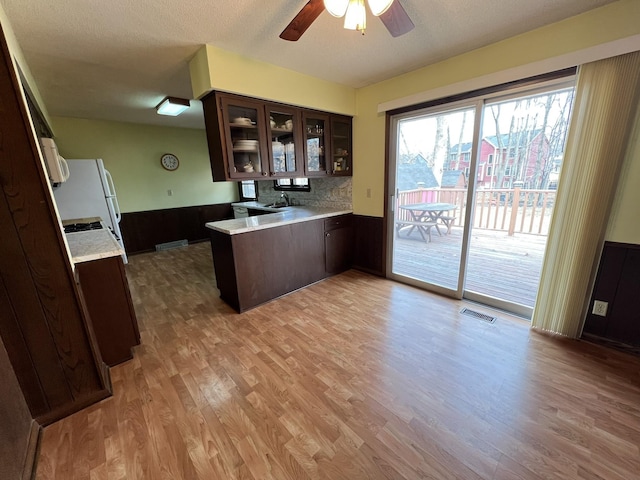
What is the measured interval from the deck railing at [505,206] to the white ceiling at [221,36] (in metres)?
1.82

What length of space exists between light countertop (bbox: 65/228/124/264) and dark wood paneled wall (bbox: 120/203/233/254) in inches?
104

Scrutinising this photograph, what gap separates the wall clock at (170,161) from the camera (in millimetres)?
4864

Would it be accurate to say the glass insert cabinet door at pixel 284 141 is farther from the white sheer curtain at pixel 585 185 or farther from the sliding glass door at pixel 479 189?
the white sheer curtain at pixel 585 185

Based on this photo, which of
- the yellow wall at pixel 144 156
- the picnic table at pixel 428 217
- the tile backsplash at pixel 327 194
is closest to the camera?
the tile backsplash at pixel 327 194

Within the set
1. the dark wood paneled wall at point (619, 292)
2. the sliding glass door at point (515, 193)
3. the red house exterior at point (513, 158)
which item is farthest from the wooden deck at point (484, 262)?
the red house exterior at point (513, 158)

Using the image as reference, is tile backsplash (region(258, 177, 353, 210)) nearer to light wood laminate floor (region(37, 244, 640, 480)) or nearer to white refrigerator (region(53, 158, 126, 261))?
light wood laminate floor (region(37, 244, 640, 480))

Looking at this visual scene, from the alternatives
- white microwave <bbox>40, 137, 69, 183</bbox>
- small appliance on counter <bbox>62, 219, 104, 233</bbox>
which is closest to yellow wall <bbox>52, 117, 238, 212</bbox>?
small appliance on counter <bbox>62, 219, 104, 233</bbox>

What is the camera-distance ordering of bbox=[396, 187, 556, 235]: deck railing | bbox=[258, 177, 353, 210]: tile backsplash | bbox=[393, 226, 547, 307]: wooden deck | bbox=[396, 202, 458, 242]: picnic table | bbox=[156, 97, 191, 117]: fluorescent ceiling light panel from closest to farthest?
1. bbox=[393, 226, 547, 307]: wooden deck
2. bbox=[156, 97, 191, 117]: fluorescent ceiling light panel
3. bbox=[258, 177, 353, 210]: tile backsplash
4. bbox=[396, 187, 556, 235]: deck railing
5. bbox=[396, 202, 458, 242]: picnic table

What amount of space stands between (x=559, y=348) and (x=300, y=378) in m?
1.99

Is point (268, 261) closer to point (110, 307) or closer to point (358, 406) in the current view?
point (110, 307)

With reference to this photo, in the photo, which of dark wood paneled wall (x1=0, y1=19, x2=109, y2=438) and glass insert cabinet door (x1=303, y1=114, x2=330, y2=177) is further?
glass insert cabinet door (x1=303, y1=114, x2=330, y2=177)

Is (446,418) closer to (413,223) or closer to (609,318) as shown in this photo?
(609,318)

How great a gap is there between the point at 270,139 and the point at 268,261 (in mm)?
1297

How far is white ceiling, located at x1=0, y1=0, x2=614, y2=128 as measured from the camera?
62.0 inches
